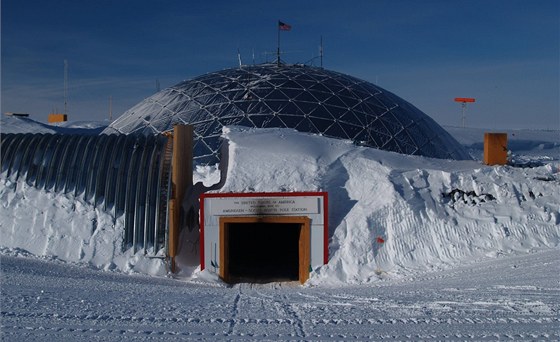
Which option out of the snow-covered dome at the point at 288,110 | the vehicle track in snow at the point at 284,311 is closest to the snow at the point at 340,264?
the vehicle track in snow at the point at 284,311

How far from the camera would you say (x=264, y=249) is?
17.6 metres

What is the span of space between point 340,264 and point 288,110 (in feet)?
24.1

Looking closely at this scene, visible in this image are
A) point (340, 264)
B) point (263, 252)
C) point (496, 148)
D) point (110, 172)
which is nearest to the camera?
point (340, 264)

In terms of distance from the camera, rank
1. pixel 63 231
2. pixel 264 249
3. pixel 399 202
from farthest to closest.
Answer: pixel 264 249
pixel 399 202
pixel 63 231

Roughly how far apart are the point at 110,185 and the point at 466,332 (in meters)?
9.44

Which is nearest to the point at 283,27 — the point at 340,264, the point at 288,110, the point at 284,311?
the point at 288,110

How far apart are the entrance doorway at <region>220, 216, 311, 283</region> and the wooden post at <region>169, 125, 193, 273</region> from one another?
1055mm

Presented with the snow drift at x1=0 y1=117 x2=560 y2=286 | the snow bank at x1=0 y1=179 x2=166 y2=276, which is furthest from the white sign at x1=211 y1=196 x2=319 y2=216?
the snow bank at x1=0 y1=179 x2=166 y2=276

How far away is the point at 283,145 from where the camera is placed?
50.3 ft

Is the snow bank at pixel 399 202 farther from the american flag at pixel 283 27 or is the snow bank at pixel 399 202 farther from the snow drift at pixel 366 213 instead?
the american flag at pixel 283 27

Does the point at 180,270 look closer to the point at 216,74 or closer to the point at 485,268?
the point at 485,268

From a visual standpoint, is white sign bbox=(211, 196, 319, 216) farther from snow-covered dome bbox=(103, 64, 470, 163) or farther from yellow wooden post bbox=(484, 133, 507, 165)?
yellow wooden post bbox=(484, 133, 507, 165)

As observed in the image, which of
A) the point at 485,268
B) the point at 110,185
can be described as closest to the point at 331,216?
the point at 485,268

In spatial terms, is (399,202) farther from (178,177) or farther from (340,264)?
(178,177)
